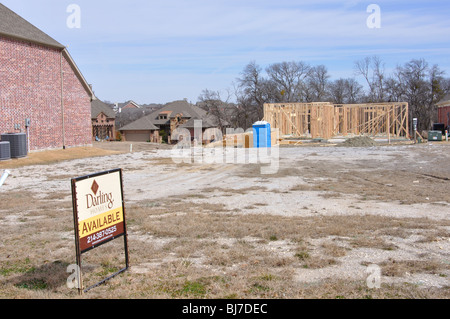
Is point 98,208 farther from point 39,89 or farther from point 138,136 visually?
point 138,136

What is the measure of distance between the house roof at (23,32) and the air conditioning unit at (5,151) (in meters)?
7.29

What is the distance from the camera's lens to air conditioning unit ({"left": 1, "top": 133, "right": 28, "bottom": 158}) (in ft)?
82.5

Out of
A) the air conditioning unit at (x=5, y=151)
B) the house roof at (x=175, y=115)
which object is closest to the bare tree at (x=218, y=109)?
the house roof at (x=175, y=115)

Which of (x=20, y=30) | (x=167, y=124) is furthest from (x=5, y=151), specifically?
(x=167, y=124)

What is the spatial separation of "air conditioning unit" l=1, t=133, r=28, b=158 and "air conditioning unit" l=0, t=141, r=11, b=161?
822 millimetres

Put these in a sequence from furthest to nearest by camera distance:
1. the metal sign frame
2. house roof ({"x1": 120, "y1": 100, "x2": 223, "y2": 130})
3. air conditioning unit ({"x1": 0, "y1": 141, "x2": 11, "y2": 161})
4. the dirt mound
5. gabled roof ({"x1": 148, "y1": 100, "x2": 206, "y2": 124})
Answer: gabled roof ({"x1": 148, "y1": 100, "x2": 206, "y2": 124})
house roof ({"x1": 120, "y1": 100, "x2": 223, "y2": 130})
the dirt mound
air conditioning unit ({"x1": 0, "y1": 141, "x2": 11, "y2": 161})
the metal sign frame

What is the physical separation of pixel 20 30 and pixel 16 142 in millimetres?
8410

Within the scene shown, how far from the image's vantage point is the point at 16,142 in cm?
2527

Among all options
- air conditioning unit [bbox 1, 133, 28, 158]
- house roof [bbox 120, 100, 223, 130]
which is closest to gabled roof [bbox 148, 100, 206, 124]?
house roof [bbox 120, 100, 223, 130]

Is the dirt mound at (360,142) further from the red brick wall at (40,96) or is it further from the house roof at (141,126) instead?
the house roof at (141,126)

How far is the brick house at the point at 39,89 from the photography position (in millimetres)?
26875

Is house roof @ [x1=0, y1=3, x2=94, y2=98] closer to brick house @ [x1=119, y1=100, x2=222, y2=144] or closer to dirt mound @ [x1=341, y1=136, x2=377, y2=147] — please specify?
dirt mound @ [x1=341, y1=136, x2=377, y2=147]
